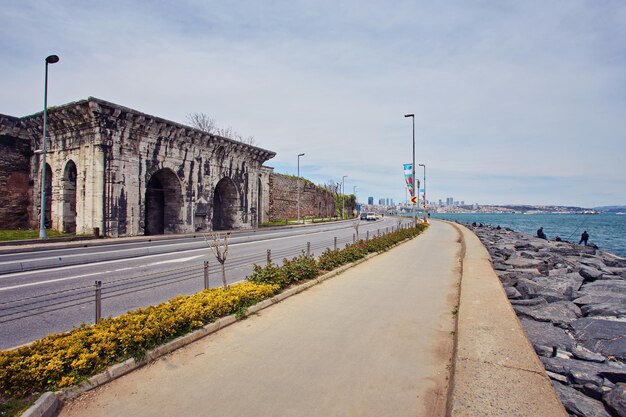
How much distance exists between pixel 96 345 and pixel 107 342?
0.43ft

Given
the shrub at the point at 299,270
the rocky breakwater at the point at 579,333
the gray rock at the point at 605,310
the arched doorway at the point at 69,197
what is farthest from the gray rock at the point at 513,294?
Answer: the arched doorway at the point at 69,197

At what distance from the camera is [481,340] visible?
5.16m

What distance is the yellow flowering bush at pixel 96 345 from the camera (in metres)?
3.83

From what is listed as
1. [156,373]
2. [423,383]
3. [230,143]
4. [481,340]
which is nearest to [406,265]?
[481,340]

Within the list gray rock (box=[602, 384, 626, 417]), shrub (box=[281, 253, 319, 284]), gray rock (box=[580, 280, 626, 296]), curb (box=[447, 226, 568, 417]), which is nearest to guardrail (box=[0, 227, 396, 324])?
shrub (box=[281, 253, 319, 284])

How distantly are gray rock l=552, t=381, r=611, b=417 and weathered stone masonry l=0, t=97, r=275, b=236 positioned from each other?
2411 centimetres

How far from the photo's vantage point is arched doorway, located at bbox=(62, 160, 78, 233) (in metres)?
24.2

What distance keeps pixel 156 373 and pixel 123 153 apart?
2218 centimetres

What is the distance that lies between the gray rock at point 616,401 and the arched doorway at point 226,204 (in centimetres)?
3243

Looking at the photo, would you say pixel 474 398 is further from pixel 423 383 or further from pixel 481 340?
pixel 481 340

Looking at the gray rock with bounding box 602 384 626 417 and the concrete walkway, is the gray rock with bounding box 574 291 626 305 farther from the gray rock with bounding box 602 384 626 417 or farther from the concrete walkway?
the gray rock with bounding box 602 384 626 417

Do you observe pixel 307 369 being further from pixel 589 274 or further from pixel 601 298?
pixel 589 274

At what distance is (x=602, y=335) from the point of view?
6938mm

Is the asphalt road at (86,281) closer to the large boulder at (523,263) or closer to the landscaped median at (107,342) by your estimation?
the landscaped median at (107,342)
